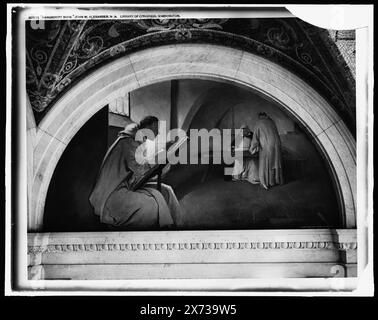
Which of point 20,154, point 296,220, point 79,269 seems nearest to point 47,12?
point 20,154

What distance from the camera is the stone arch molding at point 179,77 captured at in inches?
307

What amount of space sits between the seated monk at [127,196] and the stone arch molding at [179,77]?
0.37 meters

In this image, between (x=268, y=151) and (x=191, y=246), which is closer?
(x=191, y=246)

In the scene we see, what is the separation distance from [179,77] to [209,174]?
2.68 feet

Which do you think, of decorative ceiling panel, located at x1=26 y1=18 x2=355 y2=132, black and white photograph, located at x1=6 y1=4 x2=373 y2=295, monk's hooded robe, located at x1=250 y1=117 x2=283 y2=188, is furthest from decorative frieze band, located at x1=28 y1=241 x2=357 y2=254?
decorative ceiling panel, located at x1=26 y1=18 x2=355 y2=132

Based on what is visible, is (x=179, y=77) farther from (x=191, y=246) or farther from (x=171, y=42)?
(x=191, y=246)

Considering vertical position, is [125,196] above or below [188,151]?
below

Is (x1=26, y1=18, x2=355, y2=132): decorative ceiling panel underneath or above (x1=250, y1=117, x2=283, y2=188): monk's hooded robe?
above

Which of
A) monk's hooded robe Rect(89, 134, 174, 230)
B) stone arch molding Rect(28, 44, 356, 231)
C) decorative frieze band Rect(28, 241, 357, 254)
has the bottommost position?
decorative frieze band Rect(28, 241, 357, 254)

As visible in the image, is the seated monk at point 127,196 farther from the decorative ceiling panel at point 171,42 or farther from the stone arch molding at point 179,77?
the decorative ceiling panel at point 171,42

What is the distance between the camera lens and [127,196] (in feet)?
25.8

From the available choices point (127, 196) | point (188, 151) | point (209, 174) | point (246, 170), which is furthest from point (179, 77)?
point (127, 196)

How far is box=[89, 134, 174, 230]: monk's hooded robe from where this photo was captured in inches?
307

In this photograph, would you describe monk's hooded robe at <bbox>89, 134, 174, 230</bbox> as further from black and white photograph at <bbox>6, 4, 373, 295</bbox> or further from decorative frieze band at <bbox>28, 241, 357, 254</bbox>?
decorative frieze band at <bbox>28, 241, 357, 254</bbox>
